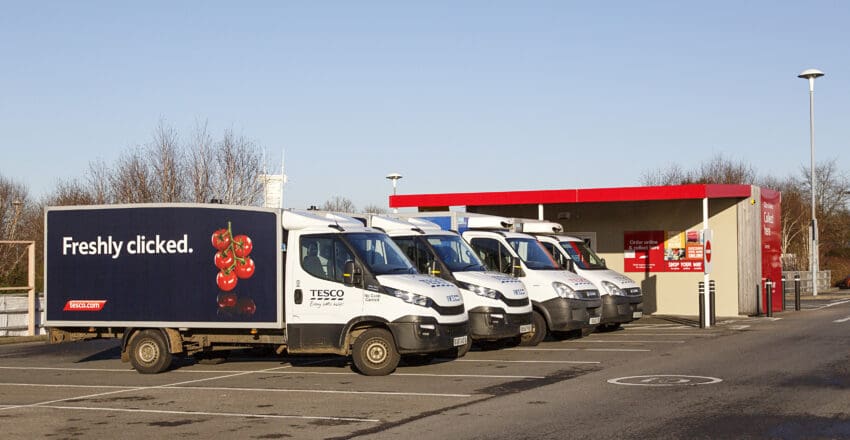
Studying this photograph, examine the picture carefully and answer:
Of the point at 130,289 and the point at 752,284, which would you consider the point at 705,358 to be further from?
the point at 752,284

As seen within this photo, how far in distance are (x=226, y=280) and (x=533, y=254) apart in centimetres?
752

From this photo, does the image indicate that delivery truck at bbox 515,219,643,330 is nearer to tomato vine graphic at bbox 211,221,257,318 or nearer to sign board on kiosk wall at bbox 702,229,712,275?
sign board on kiosk wall at bbox 702,229,712,275

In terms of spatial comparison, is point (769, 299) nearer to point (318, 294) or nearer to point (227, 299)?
point (318, 294)

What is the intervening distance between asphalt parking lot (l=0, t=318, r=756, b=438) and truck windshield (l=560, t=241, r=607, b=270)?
273cm

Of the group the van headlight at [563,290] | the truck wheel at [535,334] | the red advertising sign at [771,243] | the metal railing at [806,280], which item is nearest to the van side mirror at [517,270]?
the van headlight at [563,290]

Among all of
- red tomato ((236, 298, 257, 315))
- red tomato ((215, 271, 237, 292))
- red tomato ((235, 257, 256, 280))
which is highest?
red tomato ((235, 257, 256, 280))

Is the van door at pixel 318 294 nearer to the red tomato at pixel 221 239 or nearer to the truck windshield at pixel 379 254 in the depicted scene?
the truck windshield at pixel 379 254

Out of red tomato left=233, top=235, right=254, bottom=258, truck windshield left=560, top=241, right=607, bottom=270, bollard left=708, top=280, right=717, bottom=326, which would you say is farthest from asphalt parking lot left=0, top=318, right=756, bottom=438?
bollard left=708, top=280, right=717, bottom=326

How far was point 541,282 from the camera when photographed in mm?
20141

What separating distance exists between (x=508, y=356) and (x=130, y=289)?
6331 mm

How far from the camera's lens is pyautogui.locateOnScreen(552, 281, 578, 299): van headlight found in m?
20.0

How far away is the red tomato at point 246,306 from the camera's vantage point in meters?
15.6

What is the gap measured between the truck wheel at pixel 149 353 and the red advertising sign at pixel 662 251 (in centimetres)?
1724

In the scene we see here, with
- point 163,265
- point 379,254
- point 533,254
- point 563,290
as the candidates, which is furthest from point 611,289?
point 163,265
